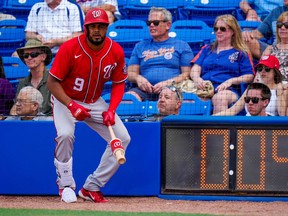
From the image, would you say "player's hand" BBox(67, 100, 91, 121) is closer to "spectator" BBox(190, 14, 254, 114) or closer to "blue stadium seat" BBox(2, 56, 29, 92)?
"spectator" BBox(190, 14, 254, 114)

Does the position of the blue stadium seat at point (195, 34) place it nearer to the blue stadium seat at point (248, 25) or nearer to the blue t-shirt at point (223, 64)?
the blue stadium seat at point (248, 25)

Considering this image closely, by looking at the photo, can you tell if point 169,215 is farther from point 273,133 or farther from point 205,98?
point 205,98

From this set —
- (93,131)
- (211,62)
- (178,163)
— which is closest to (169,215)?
(178,163)

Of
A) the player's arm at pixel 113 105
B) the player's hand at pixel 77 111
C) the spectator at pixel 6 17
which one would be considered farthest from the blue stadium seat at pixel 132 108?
the spectator at pixel 6 17

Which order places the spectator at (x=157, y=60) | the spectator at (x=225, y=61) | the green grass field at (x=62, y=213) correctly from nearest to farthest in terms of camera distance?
the green grass field at (x=62, y=213) < the spectator at (x=225, y=61) < the spectator at (x=157, y=60)

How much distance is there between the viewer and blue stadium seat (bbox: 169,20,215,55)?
9.02 metres

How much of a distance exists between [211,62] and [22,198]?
2701 millimetres

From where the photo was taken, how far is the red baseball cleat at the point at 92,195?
6594 millimetres

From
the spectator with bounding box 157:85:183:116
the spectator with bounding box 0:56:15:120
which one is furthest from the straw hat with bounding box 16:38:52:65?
the spectator with bounding box 157:85:183:116

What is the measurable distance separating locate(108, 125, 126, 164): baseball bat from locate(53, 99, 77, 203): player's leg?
38 cm

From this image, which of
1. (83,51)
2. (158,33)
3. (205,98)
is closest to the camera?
(83,51)

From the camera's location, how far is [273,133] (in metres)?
6.66

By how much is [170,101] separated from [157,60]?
1.18 metres

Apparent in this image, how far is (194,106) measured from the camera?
7918mm
